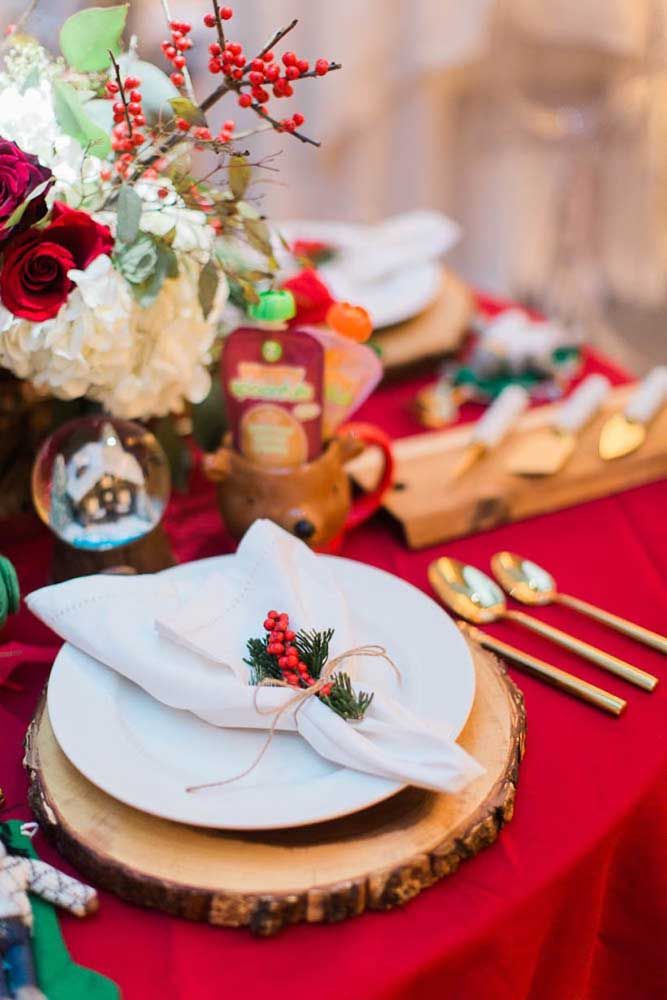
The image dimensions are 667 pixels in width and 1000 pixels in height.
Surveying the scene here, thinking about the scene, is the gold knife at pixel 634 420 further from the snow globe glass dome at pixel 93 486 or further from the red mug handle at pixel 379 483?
the snow globe glass dome at pixel 93 486

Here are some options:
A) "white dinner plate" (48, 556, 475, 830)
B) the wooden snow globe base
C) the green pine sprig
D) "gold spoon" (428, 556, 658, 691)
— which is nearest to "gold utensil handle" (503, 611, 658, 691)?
"gold spoon" (428, 556, 658, 691)

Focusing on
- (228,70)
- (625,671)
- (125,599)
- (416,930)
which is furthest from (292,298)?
(416,930)

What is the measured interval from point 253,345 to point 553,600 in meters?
0.38

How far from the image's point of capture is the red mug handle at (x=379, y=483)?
1.07m

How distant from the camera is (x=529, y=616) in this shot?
3.14 feet

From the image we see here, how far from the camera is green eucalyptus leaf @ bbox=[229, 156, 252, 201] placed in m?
0.88

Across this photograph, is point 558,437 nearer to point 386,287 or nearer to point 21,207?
point 386,287

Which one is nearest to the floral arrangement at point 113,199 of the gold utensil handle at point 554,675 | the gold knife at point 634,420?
the gold utensil handle at point 554,675

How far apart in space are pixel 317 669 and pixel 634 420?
64cm

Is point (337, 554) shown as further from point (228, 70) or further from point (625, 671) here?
point (228, 70)

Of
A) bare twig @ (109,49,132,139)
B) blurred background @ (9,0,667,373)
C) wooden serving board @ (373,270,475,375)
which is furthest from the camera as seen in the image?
blurred background @ (9,0,667,373)

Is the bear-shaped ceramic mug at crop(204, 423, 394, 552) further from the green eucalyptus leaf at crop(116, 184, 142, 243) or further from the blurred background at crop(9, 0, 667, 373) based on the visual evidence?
the blurred background at crop(9, 0, 667, 373)

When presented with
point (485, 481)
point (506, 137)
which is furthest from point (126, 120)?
point (506, 137)

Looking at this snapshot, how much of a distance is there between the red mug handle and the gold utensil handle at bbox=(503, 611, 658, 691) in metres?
0.21
